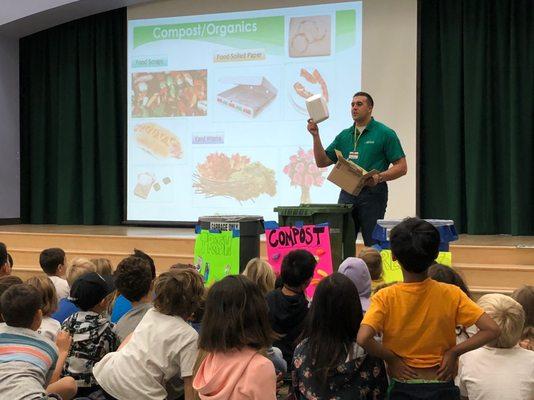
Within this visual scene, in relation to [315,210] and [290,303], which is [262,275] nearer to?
[290,303]

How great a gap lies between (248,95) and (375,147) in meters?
3.39

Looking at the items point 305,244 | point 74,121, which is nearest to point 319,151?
point 305,244

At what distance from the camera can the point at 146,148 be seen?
315 inches

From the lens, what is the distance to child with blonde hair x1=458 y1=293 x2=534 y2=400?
206cm

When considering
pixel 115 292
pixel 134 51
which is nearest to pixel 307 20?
pixel 134 51

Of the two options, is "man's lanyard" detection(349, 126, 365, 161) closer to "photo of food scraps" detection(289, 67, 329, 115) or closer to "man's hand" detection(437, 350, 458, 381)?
"man's hand" detection(437, 350, 458, 381)

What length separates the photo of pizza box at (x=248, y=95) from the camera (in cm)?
732

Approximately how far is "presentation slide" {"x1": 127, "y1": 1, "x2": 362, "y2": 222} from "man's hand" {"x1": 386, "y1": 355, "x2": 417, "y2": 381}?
16.7 ft

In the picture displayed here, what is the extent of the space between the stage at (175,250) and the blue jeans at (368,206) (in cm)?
124

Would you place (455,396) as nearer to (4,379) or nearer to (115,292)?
(4,379)

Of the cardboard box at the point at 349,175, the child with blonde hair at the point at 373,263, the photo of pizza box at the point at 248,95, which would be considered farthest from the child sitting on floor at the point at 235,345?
the photo of pizza box at the point at 248,95

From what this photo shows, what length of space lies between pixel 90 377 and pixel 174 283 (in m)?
0.54

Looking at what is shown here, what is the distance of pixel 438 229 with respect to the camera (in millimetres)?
3527

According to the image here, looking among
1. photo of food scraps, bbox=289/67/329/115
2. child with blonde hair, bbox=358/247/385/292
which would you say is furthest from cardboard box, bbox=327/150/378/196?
photo of food scraps, bbox=289/67/329/115
